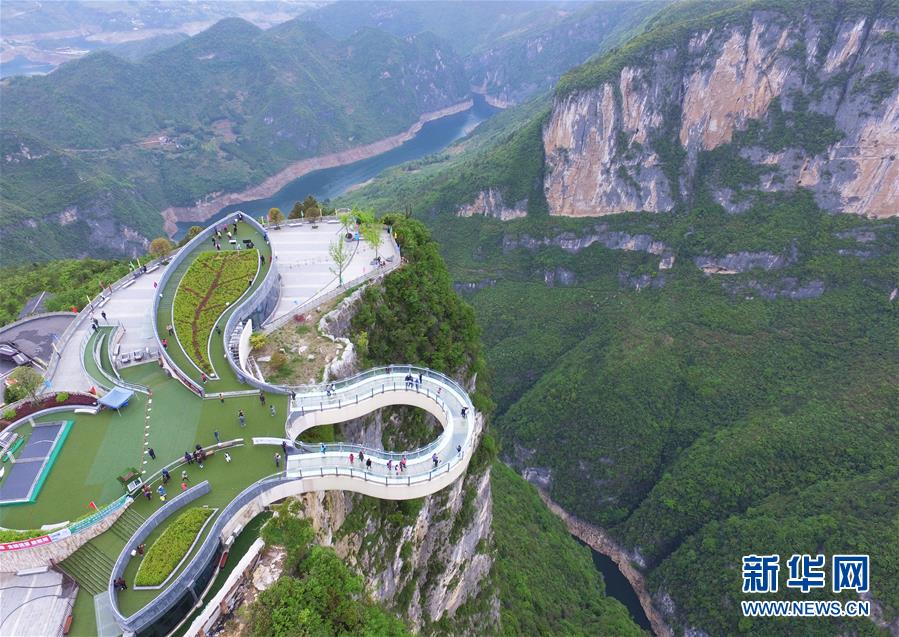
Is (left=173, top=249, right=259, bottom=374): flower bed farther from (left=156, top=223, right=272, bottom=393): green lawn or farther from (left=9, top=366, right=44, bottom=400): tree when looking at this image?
(left=9, top=366, right=44, bottom=400): tree

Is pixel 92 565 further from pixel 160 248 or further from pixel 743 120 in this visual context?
pixel 743 120

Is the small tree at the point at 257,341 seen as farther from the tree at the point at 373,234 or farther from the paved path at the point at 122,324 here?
the tree at the point at 373,234

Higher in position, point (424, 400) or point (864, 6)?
point (864, 6)

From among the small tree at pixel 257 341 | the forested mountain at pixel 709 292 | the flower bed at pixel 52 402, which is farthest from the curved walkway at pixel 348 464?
the forested mountain at pixel 709 292

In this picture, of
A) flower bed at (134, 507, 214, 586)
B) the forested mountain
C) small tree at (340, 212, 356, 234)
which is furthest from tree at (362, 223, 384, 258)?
the forested mountain

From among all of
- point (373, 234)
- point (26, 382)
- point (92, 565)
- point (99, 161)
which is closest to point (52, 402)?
point (26, 382)

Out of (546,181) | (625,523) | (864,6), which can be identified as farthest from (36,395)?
(864,6)

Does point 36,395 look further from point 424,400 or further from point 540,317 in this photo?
point 540,317
